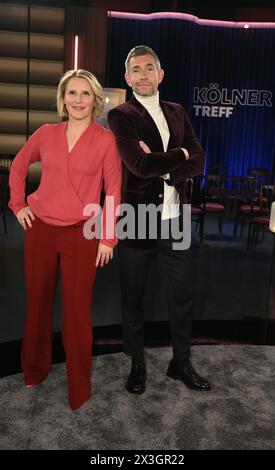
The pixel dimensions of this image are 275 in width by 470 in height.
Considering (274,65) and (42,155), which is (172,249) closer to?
(42,155)

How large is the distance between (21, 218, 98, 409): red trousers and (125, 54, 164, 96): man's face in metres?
0.66

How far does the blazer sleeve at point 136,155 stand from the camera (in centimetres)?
204

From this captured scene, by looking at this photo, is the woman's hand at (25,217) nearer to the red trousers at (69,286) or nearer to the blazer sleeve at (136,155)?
the red trousers at (69,286)

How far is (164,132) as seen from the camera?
2234 millimetres

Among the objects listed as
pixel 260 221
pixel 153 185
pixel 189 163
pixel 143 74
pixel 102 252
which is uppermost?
pixel 143 74

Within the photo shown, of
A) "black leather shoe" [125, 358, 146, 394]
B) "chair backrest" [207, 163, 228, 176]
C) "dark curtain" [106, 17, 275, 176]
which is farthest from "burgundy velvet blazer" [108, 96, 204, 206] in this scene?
"dark curtain" [106, 17, 275, 176]

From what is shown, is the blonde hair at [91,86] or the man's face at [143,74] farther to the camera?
the man's face at [143,74]

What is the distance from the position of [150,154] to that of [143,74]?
36 centimetres

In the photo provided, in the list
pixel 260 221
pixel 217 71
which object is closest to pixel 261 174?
pixel 217 71

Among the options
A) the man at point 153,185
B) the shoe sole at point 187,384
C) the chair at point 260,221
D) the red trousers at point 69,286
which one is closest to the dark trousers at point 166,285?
the man at point 153,185

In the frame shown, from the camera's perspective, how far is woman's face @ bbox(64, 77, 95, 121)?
199cm

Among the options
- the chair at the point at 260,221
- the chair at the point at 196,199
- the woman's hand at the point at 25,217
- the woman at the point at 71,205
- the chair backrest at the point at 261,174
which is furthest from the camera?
the chair backrest at the point at 261,174

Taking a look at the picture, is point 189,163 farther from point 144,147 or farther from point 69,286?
point 69,286

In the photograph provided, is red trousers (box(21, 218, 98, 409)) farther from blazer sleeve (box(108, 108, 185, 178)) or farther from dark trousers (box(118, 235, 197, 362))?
blazer sleeve (box(108, 108, 185, 178))
